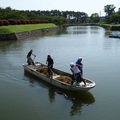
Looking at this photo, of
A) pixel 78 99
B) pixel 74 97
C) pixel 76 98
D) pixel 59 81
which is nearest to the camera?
pixel 78 99

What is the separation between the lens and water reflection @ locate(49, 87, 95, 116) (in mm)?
11238

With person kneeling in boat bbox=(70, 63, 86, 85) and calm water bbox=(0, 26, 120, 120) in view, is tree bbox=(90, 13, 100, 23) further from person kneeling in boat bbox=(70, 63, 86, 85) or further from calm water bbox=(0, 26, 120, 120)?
person kneeling in boat bbox=(70, 63, 86, 85)

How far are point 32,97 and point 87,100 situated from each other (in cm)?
391

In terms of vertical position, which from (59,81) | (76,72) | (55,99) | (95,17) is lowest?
(55,99)

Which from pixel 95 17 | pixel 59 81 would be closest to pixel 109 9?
pixel 95 17

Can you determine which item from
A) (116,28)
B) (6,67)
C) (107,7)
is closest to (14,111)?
(6,67)

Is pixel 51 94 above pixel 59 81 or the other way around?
the other way around

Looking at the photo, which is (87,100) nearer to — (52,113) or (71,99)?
(71,99)

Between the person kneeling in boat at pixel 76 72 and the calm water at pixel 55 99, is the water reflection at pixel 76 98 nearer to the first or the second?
the calm water at pixel 55 99

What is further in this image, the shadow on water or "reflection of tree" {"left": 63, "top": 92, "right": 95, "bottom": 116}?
the shadow on water

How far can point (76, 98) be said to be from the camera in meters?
12.5

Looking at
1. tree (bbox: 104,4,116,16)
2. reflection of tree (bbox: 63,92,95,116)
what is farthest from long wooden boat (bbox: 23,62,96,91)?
tree (bbox: 104,4,116,16)

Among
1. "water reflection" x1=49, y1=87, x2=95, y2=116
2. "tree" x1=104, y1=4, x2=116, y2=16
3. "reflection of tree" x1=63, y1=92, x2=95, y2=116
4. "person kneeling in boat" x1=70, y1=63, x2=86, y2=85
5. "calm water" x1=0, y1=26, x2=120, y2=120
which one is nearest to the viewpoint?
"calm water" x1=0, y1=26, x2=120, y2=120

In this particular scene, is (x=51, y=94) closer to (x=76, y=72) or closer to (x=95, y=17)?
(x=76, y=72)
